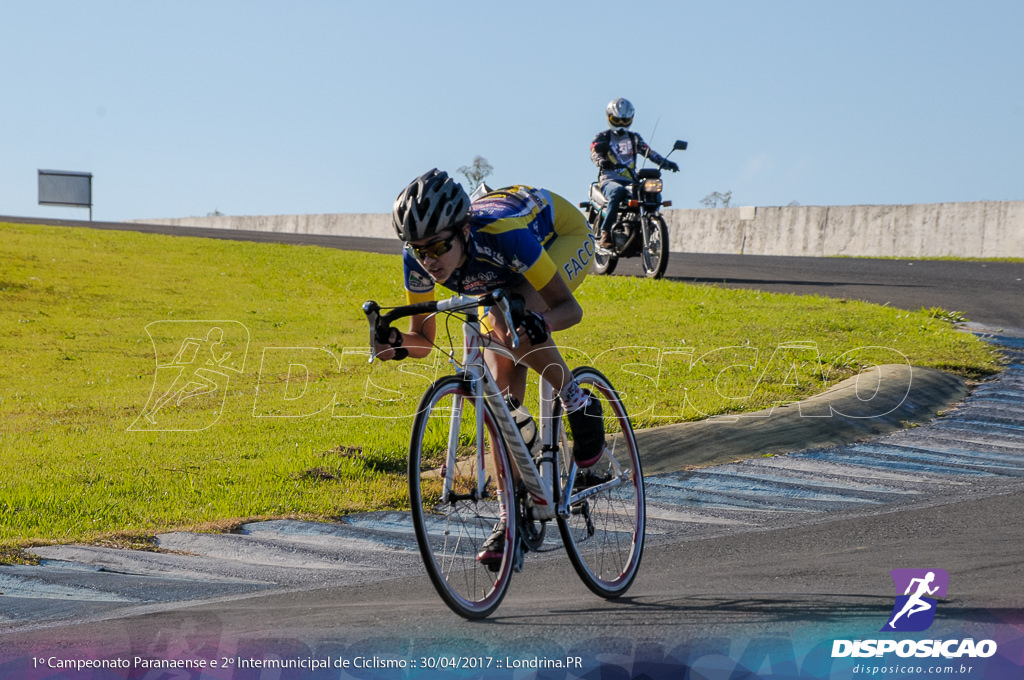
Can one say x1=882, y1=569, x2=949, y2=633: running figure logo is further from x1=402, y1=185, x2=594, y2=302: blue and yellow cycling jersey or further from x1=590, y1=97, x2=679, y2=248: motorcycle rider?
x1=590, y1=97, x2=679, y2=248: motorcycle rider

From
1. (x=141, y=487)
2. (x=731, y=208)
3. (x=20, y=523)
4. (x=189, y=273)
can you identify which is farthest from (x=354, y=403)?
(x=731, y=208)

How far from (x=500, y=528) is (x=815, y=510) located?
10.2ft

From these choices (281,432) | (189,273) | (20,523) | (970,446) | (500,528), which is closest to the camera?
(500,528)

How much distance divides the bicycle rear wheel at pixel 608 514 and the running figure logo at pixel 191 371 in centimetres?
525

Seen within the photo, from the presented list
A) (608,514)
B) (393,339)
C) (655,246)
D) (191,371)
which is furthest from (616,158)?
(393,339)

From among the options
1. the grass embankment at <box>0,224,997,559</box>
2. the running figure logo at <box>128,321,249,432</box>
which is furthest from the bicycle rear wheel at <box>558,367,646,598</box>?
the running figure logo at <box>128,321,249,432</box>

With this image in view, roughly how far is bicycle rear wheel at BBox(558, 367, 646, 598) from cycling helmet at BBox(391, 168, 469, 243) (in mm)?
1257

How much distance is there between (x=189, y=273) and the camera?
2022 cm

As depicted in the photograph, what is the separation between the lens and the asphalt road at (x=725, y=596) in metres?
4.25

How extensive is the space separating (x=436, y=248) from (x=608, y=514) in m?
1.73

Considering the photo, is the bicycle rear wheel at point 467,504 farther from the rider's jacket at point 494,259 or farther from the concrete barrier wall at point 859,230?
the concrete barrier wall at point 859,230

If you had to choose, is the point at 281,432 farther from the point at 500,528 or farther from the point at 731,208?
the point at 731,208

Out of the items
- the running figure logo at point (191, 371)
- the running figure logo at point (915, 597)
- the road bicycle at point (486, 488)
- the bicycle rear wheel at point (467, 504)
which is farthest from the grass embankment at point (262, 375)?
the running figure logo at point (915, 597)

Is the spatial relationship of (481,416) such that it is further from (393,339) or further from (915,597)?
(915,597)
